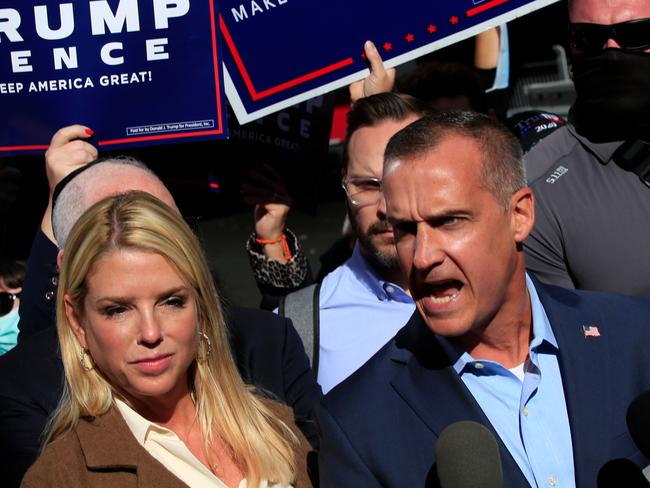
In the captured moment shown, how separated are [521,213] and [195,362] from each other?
41.8 inches

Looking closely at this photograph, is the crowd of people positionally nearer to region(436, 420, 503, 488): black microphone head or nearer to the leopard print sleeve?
region(436, 420, 503, 488): black microphone head

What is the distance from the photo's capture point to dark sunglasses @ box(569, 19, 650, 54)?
11.8ft

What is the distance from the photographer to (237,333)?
11.4 ft

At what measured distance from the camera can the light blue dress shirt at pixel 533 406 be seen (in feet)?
8.73

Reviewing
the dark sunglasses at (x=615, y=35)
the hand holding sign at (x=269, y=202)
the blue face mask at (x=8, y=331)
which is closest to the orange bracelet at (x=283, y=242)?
the hand holding sign at (x=269, y=202)

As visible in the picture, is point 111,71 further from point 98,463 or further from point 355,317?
point 98,463

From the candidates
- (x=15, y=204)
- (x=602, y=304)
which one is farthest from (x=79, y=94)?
(x=602, y=304)

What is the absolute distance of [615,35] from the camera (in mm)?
3627

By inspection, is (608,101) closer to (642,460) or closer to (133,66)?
(642,460)

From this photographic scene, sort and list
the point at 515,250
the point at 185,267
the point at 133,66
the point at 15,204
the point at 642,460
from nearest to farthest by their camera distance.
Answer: the point at 642,460
the point at 515,250
the point at 185,267
the point at 133,66
the point at 15,204

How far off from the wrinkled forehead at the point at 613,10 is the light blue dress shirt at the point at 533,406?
4.05 feet

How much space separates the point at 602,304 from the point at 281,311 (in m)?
1.26

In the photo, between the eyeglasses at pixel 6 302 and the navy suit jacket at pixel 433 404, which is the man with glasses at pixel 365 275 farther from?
the eyeglasses at pixel 6 302

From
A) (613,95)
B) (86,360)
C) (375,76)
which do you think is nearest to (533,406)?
(86,360)
